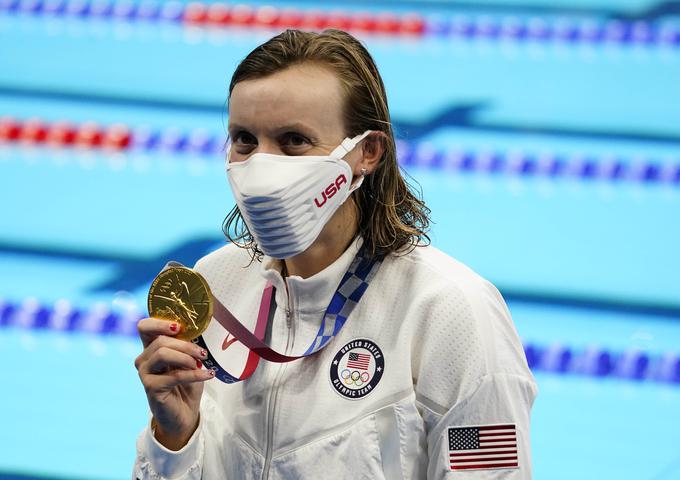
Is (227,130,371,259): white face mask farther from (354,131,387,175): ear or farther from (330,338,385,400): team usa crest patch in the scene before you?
(330,338,385,400): team usa crest patch

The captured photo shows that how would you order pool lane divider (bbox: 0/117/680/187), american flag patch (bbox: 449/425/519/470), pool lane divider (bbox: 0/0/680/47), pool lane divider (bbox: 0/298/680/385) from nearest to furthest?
american flag patch (bbox: 449/425/519/470) → pool lane divider (bbox: 0/298/680/385) → pool lane divider (bbox: 0/117/680/187) → pool lane divider (bbox: 0/0/680/47)

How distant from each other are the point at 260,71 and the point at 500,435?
1.94 feet

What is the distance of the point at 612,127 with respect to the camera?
17.0 feet

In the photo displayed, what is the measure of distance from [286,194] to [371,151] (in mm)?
185

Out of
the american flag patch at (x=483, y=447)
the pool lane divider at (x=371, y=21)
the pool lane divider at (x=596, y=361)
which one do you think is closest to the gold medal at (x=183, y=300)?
the american flag patch at (x=483, y=447)

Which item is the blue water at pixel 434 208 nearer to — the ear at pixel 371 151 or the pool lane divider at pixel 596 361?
the pool lane divider at pixel 596 361

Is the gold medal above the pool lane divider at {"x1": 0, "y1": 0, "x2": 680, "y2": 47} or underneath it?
above

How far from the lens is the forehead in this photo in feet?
4.97

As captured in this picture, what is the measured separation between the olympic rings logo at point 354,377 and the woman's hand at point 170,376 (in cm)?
18

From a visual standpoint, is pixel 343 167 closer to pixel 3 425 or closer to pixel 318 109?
pixel 318 109

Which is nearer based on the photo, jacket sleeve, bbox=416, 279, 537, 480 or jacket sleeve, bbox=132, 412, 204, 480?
jacket sleeve, bbox=416, 279, 537, 480

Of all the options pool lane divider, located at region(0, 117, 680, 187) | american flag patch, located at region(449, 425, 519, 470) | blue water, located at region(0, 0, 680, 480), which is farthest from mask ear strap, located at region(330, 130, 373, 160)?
pool lane divider, located at region(0, 117, 680, 187)

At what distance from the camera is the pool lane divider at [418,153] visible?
484 centimetres

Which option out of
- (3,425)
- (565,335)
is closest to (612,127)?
(565,335)
